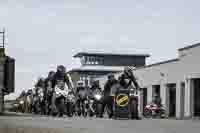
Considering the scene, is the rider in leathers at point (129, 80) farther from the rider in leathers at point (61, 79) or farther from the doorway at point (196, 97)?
the doorway at point (196, 97)

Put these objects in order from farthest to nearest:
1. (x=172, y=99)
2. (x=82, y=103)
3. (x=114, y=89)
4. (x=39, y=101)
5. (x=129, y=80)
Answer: (x=172, y=99) → (x=39, y=101) → (x=82, y=103) → (x=114, y=89) → (x=129, y=80)

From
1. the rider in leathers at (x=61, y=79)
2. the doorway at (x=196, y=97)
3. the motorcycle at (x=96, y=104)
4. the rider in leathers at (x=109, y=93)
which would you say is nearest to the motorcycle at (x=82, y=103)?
the motorcycle at (x=96, y=104)

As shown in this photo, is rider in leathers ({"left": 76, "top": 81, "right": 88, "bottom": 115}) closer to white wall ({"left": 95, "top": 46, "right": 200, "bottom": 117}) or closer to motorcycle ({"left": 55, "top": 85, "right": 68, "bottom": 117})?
motorcycle ({"left": 55, "top": 85, "right": 68, "bottom": 117})

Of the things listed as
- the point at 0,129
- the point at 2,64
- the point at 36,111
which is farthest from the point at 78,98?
the point at 0,129

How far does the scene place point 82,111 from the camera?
2841cm

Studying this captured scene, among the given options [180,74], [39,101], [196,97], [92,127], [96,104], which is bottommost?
[92,127]

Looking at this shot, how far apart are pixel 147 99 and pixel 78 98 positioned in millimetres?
33893

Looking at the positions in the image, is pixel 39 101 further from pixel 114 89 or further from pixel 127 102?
pixel 127 102

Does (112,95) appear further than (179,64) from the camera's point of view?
No

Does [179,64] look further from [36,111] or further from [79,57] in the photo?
[79,57]

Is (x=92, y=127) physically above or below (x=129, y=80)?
below

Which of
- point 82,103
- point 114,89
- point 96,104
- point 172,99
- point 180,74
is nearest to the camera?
point 114,89

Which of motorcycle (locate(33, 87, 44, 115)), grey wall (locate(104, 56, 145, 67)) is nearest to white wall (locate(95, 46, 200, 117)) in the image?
motorcycle (locate(33, 87, 44, 115))

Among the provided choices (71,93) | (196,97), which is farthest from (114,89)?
(196,97)
